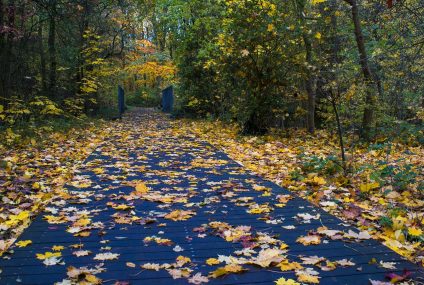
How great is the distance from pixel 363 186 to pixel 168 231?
2.94m

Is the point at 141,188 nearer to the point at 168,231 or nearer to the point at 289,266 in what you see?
the point at 168,231

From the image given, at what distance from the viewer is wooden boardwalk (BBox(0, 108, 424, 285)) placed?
11.1 ft

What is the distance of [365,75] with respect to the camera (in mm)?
10781

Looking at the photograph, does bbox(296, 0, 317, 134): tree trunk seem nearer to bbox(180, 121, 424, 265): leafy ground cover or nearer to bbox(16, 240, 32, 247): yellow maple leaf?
bbox(180, 121, 424, 265): leafy ground cover

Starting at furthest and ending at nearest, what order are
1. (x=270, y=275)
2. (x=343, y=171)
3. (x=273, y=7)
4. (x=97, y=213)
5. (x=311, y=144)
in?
1. (x=273, y=7)
2. (x=311, y=144)
3. (x=343, y=171)
4. (x=97, y=213)
5. (x=270, y=275)

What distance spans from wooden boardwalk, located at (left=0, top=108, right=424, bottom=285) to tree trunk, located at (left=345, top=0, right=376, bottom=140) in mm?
4737

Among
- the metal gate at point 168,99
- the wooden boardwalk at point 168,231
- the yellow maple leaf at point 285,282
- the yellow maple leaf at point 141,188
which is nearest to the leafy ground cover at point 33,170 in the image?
the wooden boardwalk at point 168,231

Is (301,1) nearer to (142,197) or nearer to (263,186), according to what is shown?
(263,186)

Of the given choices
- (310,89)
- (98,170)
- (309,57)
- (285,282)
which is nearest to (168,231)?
(285,282)

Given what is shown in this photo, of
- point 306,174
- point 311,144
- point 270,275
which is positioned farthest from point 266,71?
point 270,275

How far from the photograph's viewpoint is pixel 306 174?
23.0 feet

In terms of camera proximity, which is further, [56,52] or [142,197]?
[56,52]

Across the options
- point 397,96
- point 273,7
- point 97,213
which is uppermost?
point 273,7

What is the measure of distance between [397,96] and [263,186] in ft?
22.8
